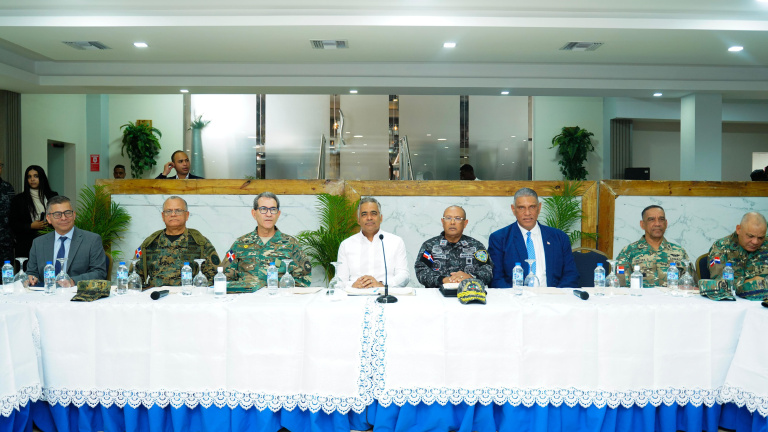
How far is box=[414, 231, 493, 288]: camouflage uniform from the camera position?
151 inches

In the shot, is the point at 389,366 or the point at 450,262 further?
the point at 450,262

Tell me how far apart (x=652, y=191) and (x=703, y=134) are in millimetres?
2798

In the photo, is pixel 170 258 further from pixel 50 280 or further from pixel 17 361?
pixel 17 361

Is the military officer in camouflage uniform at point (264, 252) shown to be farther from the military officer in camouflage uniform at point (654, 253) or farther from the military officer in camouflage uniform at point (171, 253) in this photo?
the military officer in camouflage uniform at point (654, 253)

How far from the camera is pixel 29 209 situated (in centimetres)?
548

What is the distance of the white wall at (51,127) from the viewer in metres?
8.09

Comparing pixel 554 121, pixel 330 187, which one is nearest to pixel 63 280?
pixel 330 187

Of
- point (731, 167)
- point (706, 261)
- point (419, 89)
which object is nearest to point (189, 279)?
point (706, 261)

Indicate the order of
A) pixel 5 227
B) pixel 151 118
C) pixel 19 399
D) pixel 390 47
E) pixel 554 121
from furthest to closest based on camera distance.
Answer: pixel 554 121, pixel 151 118, pixel 390 47, pixel 5 227, pixel 19 399

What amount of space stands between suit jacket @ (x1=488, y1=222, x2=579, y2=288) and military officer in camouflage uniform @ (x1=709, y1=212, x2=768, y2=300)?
875 mm

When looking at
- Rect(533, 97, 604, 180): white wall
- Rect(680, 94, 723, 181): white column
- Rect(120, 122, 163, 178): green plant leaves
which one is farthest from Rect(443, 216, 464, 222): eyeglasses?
Rect(120, 122, 163, 178): green plant leaves

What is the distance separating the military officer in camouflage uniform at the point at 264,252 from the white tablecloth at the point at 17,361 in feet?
4.07

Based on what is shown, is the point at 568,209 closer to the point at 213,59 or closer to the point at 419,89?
the point at 419,89

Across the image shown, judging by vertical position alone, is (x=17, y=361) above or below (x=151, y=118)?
below
